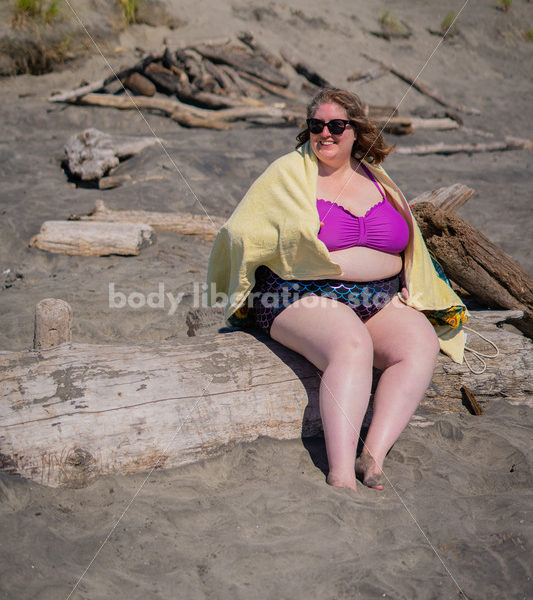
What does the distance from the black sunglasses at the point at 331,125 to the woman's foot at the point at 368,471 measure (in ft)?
5.43

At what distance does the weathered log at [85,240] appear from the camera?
5.95m

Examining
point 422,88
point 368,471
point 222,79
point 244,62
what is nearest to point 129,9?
point 244,62

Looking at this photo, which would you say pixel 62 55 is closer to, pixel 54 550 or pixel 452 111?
pixel 452 111

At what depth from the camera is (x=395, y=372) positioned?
119 inches

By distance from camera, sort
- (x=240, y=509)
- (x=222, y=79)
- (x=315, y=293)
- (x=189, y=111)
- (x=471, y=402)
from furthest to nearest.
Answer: (x=222, y=79) → (x=189, y=111) → (x=471, y=402) → (x=315, y=293) → (x=240, y=509)

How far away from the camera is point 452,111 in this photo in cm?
1271

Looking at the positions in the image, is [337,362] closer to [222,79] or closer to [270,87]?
[222,79]

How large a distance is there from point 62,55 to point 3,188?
5.56m

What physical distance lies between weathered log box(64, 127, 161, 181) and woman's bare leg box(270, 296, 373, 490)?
5260mm

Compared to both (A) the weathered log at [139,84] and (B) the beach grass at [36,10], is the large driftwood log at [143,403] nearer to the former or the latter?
(A) the weathered log at [139,84]

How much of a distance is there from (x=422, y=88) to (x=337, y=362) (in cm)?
1240

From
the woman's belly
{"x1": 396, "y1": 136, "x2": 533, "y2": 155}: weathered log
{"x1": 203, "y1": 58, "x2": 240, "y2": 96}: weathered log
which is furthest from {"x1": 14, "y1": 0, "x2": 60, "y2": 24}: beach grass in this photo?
the woman's belly

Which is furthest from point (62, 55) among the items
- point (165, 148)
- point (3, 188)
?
point (3, 188)

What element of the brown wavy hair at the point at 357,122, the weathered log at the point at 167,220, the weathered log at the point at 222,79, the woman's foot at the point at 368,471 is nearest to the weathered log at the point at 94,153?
the weathered log at the point at 167,220
